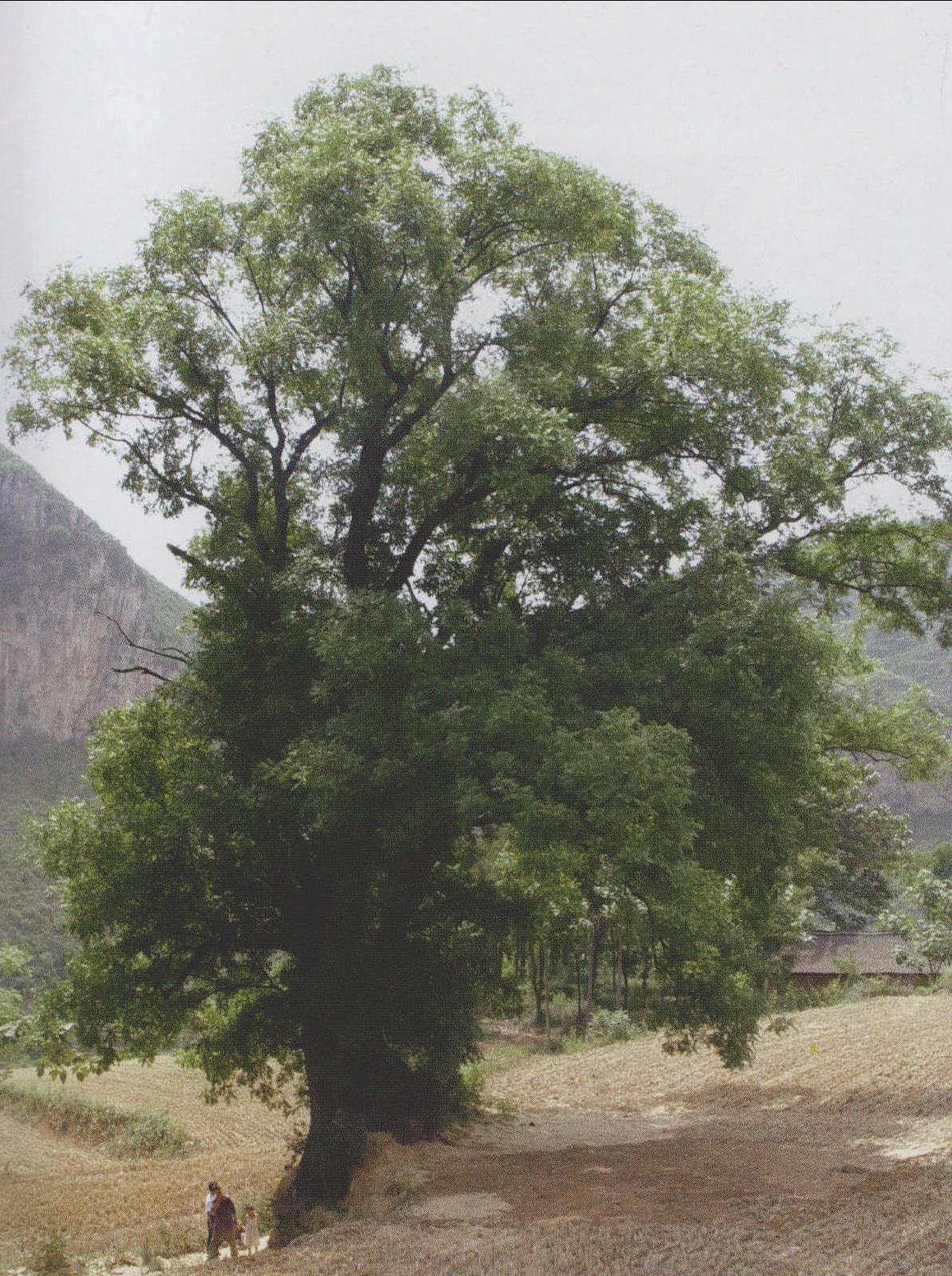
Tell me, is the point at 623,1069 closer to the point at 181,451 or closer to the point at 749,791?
the point at 749,791

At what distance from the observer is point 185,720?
52.7ft

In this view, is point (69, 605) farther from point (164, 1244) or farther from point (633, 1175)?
point (633, 1175)

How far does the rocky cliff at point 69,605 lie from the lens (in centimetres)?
9338

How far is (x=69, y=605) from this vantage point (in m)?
101

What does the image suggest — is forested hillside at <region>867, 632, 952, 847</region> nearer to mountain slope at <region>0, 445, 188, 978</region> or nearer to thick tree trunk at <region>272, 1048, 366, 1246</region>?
mountain slope at <region>0, 445, 188, 978</region>

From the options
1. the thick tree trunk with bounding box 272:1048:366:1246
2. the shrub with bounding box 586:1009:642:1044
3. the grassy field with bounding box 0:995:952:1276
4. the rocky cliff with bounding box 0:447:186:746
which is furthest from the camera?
the rocky cliff with bounding box 0:447:186:746

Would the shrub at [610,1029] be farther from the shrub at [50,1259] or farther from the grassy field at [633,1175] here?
the shrub at [50,1259]

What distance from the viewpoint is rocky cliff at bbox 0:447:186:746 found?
93.4 meters

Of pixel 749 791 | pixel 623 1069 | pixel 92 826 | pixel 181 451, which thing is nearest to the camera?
pixel 749 791

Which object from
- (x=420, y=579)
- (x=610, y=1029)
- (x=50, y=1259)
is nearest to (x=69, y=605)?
(x=610, y=1029)

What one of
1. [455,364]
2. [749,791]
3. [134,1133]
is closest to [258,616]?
[455,364]

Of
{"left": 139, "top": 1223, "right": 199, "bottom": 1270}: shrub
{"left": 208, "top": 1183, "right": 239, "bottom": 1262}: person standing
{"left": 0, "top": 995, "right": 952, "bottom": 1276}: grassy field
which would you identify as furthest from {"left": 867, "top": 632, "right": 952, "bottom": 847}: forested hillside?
{"left": 208, "top": 1183, "right": 239, "bottom": 1262}: person standing

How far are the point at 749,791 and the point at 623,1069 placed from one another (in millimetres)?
→ 12845

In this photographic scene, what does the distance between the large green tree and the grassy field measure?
190 cm
